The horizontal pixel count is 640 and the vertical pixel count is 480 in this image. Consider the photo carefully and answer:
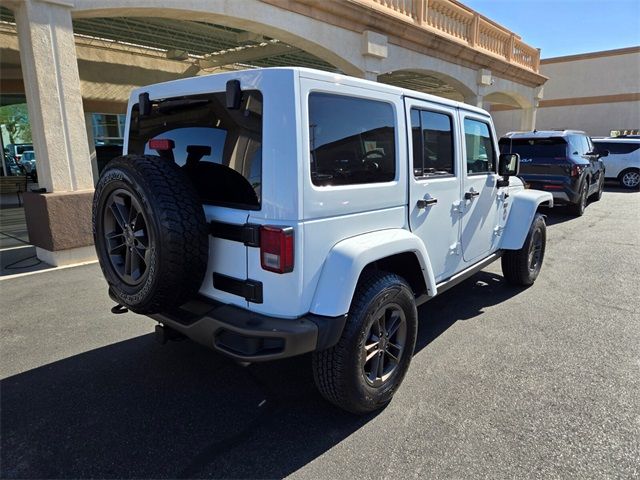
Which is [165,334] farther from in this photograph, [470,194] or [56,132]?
[56,132]

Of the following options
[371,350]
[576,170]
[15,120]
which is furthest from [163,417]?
[15,120]

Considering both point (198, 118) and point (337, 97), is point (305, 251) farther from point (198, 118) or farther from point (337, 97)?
point (198, 118)

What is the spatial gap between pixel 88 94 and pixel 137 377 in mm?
10518

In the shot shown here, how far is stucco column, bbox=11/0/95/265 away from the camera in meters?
5.26

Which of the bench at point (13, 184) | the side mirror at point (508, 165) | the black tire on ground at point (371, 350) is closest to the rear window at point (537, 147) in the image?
the side mirror at point (508, 165)

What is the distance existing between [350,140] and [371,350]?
4.30 ft

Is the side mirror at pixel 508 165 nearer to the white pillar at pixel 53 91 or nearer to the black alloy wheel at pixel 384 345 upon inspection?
the black alloy wheel at pixel 384 345

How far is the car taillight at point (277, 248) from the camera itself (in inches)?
85.0

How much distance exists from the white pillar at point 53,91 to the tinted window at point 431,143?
4.79m

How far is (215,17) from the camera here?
6559 millimetres

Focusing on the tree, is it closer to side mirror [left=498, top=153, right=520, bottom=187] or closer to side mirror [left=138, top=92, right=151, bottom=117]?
side mirror [left=138, top=92, right=151, bottom=117]

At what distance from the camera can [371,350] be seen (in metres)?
2.66

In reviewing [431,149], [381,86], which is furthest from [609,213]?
[381,86]

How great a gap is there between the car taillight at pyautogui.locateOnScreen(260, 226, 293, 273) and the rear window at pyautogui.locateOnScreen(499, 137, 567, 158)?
867 centimetres
